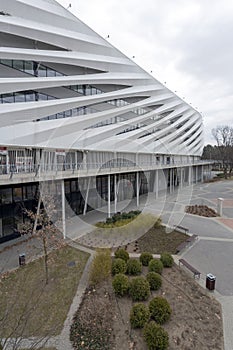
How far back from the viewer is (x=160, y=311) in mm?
6484

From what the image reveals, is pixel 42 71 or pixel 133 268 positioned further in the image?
pixel 42 71

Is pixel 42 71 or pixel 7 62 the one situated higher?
pixel 42 71

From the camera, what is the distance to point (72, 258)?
11.0 metres

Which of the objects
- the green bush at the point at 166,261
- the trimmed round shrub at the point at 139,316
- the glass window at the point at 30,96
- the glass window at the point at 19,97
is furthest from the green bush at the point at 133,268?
the glass window at the point at 30,96

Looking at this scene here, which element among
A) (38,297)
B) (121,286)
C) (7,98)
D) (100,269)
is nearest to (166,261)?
(121,286)

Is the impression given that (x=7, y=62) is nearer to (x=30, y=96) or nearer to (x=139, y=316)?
(x=30, y=96)

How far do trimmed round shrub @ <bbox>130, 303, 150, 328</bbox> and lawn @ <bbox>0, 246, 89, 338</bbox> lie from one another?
85.5 inches

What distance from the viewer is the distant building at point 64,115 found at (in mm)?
14445

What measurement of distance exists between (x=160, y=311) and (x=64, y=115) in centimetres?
1755

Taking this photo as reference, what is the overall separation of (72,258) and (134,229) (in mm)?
5043

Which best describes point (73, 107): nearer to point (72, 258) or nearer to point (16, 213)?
point (16, 213)

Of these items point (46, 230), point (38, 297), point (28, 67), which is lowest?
point (38, 297)

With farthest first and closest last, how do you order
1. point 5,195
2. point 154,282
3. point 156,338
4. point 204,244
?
point 5,195 < point 204,244 < point 154,282 < point 156,338

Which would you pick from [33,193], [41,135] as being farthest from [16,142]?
[33,193]
